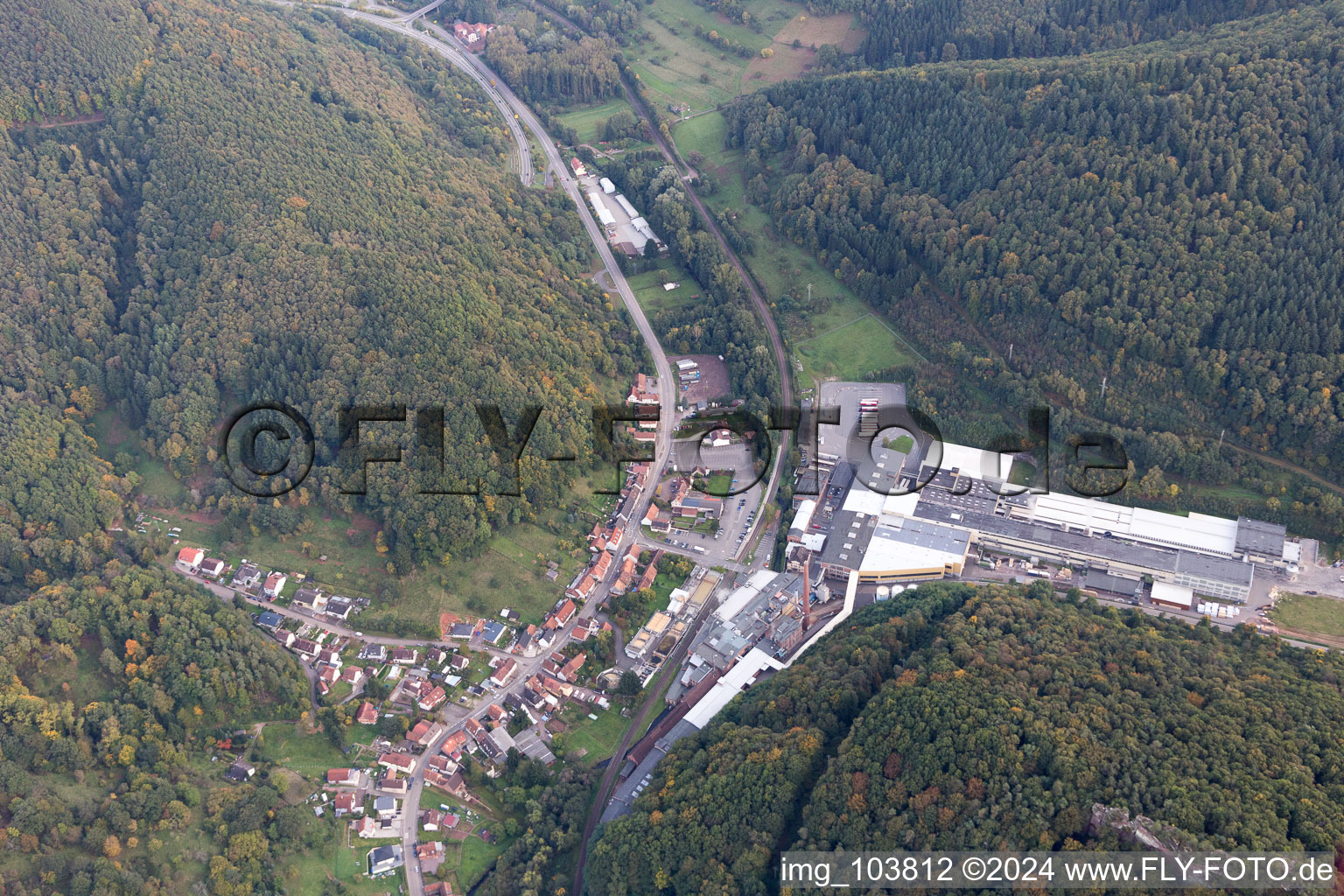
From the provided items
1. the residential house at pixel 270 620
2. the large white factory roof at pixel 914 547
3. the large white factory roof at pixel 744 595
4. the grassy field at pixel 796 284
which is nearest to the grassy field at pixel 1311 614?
→ the large white factory roof at pixel 914 547

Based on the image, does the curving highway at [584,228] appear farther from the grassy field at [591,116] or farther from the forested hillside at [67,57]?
the forested hillside at [67,57]

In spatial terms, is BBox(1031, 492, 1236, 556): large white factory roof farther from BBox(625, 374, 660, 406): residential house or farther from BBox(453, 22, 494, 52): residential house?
BBox(453, 22, 494, 52): residential house

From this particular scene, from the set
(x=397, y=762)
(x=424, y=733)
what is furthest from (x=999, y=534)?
(x=397, y=762)

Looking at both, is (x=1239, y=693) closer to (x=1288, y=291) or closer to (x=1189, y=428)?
(x=1189, y=428)

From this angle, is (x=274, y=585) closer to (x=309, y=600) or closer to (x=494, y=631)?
(x=309, y=600)

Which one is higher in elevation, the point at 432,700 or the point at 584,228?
the point at 584,228

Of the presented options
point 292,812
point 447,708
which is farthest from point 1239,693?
point 292,812
